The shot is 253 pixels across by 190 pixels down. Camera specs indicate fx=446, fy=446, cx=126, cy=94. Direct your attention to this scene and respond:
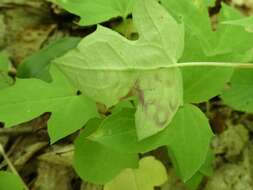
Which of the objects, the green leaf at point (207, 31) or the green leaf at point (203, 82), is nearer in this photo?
the green leaf at point (203, 82)

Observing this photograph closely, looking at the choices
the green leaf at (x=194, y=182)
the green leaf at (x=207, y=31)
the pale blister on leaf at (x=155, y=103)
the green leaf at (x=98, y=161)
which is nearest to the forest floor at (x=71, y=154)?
the green leaf at (x=194, y=182)

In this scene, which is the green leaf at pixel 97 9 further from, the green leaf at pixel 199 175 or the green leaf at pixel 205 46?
the green leaf at pixel 199 175

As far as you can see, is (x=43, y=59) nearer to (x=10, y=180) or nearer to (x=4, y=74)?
(x=4, y=74)

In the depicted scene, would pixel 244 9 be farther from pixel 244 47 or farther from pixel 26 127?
pixel 26 127

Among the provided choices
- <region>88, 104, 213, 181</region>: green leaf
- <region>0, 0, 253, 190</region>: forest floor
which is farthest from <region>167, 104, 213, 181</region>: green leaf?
<region>0, 0, 253, 190</region>: forest floor

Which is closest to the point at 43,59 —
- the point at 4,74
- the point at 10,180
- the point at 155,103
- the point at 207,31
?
the point at 4,74

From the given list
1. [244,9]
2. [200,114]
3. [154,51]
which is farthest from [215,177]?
[244,9]
